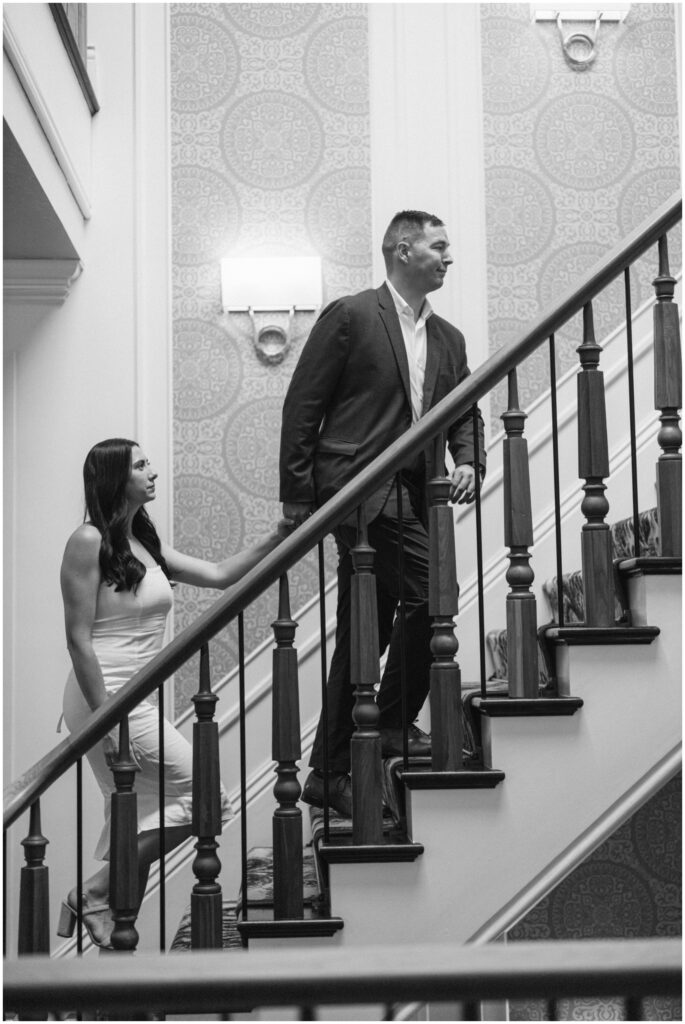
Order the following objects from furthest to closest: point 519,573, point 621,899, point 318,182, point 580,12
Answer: point 580,12 < point 318,182 < point 621,899 < point 519,573

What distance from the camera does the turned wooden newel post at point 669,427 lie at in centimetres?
261

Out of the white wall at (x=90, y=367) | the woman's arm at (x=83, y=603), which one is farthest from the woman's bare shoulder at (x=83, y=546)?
the white wall at (x=90, y=367)

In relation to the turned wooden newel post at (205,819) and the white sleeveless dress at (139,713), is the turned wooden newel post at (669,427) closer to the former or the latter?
the turned wooden newel post at (205,819)

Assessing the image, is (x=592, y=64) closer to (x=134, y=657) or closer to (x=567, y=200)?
(x=567, y=200)

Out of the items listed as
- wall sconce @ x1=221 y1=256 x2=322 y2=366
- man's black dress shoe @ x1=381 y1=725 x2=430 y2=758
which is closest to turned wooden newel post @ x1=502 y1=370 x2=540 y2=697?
man's black dress shoe @ x1=381 y1=725 x2=430 y2=758

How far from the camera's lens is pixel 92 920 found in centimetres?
271

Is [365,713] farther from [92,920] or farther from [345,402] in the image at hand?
[345,402]

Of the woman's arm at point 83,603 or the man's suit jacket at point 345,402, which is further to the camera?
the man's suit jacket at point 345,402

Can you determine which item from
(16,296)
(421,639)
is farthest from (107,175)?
(421,639)

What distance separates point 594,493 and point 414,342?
0.89m

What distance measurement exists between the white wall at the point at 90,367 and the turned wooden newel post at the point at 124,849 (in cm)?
164

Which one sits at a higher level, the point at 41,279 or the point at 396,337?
the point at 41,279

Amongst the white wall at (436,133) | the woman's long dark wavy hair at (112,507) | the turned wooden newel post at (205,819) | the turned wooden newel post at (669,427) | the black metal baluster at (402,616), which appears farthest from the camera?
the white wall at (436,133)

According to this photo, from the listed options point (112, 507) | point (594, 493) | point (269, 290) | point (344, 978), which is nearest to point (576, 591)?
point (594, 493)
